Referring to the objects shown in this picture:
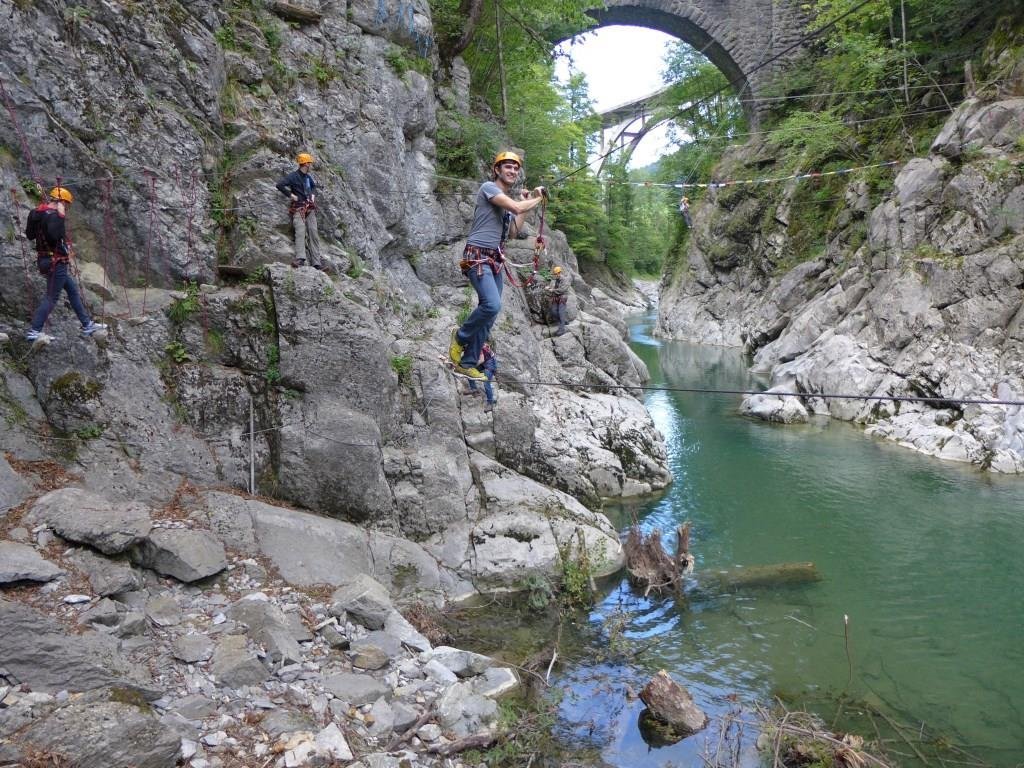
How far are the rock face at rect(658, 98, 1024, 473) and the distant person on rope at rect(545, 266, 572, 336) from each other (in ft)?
21.4

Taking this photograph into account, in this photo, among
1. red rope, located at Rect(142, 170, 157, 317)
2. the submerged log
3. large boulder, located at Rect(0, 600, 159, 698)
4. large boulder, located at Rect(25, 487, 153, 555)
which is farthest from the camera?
the submerged log

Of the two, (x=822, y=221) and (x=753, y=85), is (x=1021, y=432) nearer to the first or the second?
(x=822, y=221)

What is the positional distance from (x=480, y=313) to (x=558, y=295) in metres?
7.72

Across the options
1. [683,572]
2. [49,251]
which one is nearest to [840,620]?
[683,572]

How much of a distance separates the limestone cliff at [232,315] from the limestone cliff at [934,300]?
9.45 metres

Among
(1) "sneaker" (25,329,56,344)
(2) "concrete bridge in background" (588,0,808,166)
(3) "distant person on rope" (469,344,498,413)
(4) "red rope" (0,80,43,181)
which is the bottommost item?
(3) "distant person on rope" (469,344,498,413)

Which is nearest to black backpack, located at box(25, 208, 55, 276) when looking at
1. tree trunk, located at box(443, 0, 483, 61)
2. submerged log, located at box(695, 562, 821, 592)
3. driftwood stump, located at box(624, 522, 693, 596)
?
driftwood stump, located at box(624, 522, 693, 596)

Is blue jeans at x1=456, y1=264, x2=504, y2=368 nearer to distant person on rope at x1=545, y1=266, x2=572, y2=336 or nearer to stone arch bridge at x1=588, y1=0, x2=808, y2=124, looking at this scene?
distant person on rope at x1=545, y1=266, x2=572, y2=336

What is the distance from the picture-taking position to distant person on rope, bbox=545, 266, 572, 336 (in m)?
14.6

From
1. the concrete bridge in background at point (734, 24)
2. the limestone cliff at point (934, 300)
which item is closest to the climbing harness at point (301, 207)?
the limestone cliff at point (934, 300)

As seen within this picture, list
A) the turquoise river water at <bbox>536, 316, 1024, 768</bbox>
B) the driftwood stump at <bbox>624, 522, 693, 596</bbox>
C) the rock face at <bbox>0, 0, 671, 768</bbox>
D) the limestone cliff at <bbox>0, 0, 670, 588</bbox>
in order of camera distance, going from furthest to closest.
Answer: the driftwood stump at <bbox>624, 522, 693, 596</bbox>
the limestone cliff at <bbox>0, 0, 670, 588</bbox>
the turquoise river water at <bbox>536, 316, 1024, 768</bbox>
the rock face at <bbox>0, 0, 671, 768</bbox>

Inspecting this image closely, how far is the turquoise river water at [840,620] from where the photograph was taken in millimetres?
6094

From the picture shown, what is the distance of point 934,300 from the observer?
16.5m

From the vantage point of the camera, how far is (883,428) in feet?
51.9
